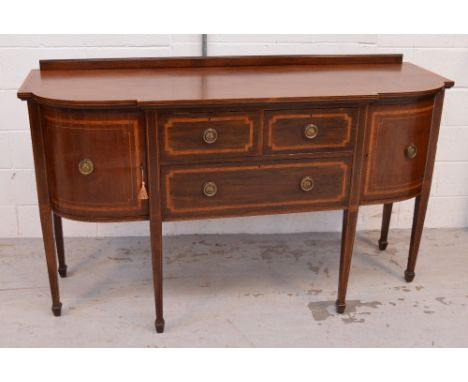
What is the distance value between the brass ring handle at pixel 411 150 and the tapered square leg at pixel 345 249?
0.98ft

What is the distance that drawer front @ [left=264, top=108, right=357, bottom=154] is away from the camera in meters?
2.33

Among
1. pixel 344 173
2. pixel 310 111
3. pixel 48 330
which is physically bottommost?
pixel 48 330

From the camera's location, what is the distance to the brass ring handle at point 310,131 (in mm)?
2344

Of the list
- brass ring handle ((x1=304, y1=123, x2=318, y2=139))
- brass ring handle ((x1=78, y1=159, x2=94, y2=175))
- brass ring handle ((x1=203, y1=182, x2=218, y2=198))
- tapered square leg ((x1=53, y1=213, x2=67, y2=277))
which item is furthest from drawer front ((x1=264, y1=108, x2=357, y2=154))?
tapered square leg ((x1=53, y1=213, x2=67, y2=277))

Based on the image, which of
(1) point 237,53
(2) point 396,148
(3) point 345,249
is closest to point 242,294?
(3) point 345,249

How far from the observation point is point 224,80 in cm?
253

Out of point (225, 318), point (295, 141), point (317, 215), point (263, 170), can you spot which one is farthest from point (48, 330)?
point (317, 215)

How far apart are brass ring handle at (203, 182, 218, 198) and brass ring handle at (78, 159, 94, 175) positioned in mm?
414

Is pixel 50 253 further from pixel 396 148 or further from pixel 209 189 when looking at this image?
pixel 396 148

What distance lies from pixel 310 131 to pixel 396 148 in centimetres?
39

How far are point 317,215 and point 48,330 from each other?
1.51 metres

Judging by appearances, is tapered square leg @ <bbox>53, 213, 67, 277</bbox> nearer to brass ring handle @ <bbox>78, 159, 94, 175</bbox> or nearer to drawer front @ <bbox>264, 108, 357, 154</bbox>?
brass ring handle @ <bbox>78, 159, 94, 175</bbox>

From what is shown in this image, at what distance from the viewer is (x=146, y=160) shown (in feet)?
7.55

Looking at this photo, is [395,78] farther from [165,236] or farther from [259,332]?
[165,236]
